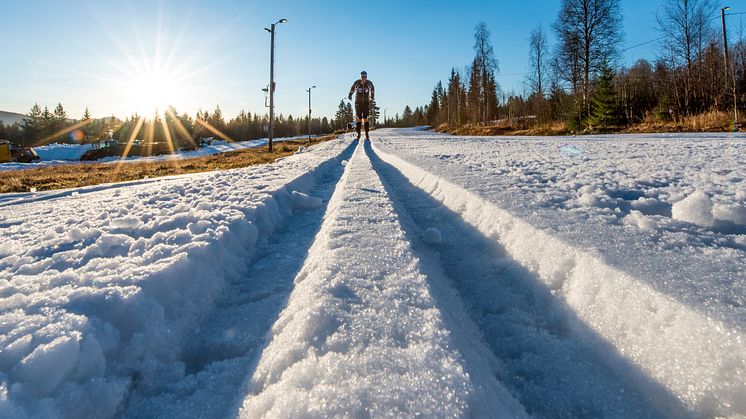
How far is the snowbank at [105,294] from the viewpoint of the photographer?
36.5 inches

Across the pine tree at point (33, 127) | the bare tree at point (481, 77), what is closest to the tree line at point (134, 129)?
the pine tree at point (33, 127)

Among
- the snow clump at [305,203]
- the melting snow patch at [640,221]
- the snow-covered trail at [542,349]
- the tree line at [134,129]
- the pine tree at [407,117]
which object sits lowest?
the snow-covered trail at [542,349]

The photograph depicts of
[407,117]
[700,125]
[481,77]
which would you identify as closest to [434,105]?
[407,117]

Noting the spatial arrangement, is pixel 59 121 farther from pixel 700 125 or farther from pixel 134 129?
pixel 700 125

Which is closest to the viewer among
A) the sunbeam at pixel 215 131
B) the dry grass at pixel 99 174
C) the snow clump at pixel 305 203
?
the snow clump at pixel 305 203

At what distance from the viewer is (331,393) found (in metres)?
0.82

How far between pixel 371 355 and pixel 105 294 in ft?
3.32

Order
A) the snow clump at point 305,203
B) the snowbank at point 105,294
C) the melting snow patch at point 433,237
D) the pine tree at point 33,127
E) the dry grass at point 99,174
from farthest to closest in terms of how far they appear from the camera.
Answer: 1. the pine tree at point 33,127
2. the dry grass at point 99,174
3. the snow clump at point 305,203
4. the melting snow patch at point 433,237
5. the snowbank at point 105,294

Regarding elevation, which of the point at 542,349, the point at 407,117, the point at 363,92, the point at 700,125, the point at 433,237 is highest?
the point at 407,117

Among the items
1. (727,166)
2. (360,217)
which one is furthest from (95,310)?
(727,166)

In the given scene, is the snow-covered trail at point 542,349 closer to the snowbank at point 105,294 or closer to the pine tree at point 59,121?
the snowbank at point 105,294

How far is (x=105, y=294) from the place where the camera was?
4.18 feet

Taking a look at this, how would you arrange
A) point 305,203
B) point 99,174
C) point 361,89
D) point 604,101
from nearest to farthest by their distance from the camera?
point 305,203, point 99,174, point 361,89, point 604,101

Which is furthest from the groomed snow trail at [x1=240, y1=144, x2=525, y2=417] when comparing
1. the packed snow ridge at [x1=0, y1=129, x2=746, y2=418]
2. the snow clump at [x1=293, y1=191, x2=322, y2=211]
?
the snow clump at [x1=293, y1=191, x2=322, y2=211]
